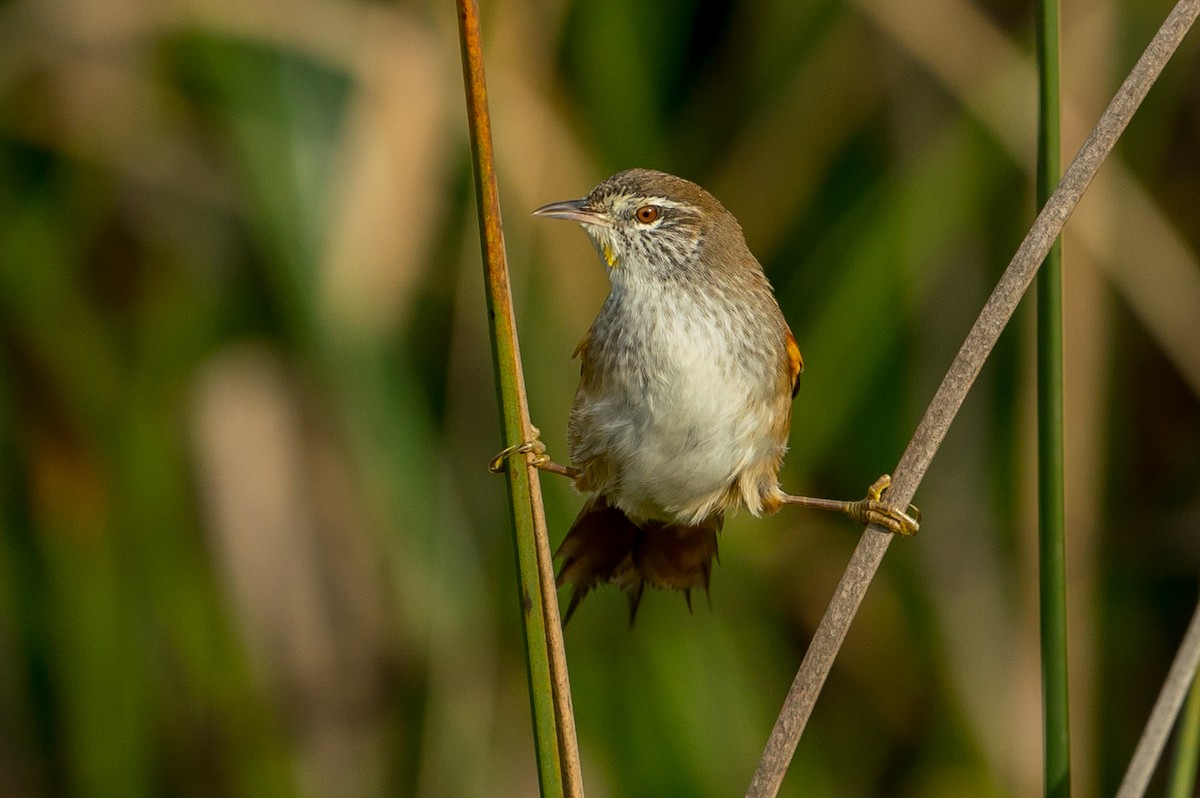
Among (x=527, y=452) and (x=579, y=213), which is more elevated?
(x=579, y=213)

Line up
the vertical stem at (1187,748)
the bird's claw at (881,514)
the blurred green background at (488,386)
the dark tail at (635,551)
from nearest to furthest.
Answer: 1. the vertical stem at (1187,748)
2. the bird's claw at (881,514)
3. the dark tail at (635,551)
4. the blurred green background at (488,386)

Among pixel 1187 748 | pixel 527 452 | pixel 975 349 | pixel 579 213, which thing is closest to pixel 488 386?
pixel 579 213

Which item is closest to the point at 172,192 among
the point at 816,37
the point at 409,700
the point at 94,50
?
the point at 94,50

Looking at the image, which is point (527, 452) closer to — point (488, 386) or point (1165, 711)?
point (1165, 711)

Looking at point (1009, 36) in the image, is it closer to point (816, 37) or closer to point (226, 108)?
point (816, 37)

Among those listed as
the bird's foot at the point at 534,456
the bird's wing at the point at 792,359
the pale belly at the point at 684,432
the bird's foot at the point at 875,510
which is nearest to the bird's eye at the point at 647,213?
the pale belly at the point at 684,432

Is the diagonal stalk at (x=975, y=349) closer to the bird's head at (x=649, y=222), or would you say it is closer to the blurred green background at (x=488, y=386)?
the bird's head at (x=649, y=222)
